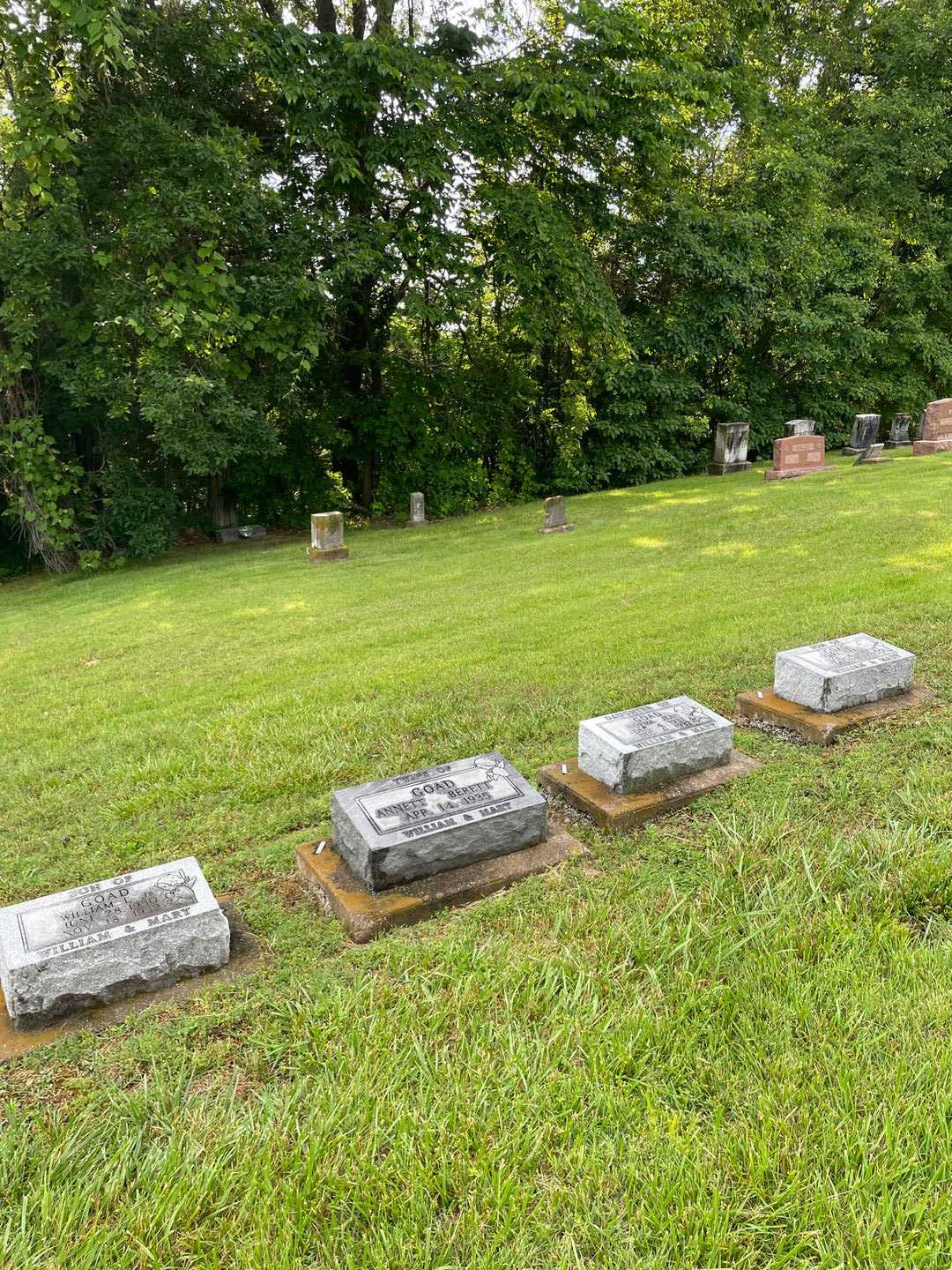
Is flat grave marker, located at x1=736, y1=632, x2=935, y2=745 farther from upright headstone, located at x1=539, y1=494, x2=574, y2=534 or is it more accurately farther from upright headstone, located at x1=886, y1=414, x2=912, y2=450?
upright headstone, located at x1=886, y1=414, x2=912, y2=450

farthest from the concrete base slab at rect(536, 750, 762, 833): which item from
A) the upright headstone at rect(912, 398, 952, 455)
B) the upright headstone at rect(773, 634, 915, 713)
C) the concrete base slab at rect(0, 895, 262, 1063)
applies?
the upright headstone at rect(912, 398, 952, 455)

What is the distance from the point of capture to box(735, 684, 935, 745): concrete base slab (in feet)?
11.3

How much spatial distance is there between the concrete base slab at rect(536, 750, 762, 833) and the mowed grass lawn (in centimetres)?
9

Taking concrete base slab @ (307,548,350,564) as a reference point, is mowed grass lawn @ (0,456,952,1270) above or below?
above

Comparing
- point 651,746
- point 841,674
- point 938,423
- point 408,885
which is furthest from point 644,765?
point 938,423

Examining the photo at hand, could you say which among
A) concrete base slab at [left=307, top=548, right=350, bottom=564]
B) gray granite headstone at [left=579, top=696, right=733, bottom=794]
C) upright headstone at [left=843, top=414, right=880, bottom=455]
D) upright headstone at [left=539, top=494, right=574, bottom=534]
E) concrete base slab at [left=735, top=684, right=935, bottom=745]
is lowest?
concrete base slab at [left=307, top=548, right=350, bottom=564]

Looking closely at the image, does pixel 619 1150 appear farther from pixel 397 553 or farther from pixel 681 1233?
pixel 397 553

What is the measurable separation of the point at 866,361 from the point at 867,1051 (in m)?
20.5

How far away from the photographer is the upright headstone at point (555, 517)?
1120 centimetres

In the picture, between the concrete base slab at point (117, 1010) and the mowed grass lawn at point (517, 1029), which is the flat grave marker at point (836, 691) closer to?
the mowed grass lawn at point (517, 1029)

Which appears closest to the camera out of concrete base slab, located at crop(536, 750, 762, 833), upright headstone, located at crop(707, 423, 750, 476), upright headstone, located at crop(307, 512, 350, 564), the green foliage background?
concrete base slab, located at crop(536, 750, 762, 833)

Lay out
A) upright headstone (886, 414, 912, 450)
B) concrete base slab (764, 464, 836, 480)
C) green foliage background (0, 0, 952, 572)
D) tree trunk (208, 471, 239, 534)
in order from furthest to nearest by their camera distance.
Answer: upright headstone (886, 414, 912, 450) → tree trunk (208, 471, 239, 534) → concrete base slab (764, 464, 836, 480) → green foliage background (0, 0, 952, 572)

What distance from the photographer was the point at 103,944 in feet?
7.11

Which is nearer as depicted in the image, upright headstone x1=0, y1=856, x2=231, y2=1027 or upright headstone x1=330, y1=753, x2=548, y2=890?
upright headstone x1=0, y1=856, x2=231, y2=1027
